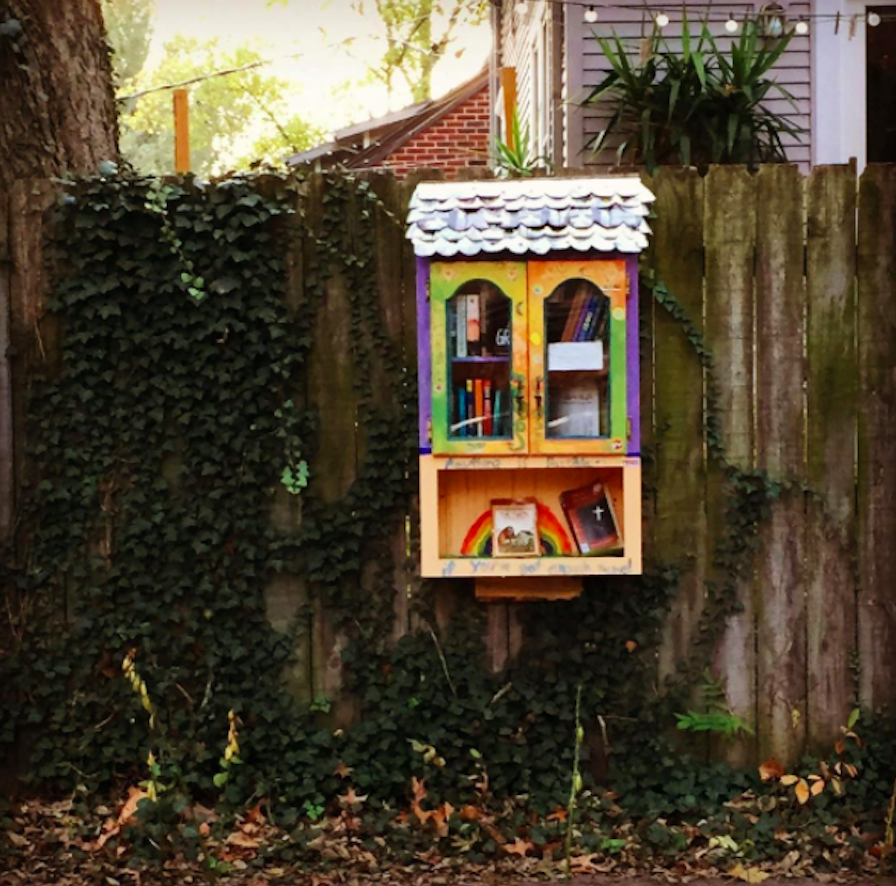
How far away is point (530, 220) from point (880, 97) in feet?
17.1

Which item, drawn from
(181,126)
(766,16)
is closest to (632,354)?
(766,16)

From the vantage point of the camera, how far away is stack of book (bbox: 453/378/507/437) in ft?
15.5

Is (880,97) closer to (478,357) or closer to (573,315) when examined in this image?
(573,315)

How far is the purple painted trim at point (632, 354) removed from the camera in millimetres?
4672

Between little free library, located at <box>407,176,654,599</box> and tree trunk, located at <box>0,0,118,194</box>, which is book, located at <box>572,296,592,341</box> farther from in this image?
tree trunk, located at <box>0,0,118,194</box>

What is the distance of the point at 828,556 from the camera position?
5.09m

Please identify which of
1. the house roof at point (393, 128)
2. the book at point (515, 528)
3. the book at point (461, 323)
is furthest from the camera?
the house roof at point (393, 128)

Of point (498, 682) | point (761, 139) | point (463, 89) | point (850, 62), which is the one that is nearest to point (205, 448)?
point (498, 682)

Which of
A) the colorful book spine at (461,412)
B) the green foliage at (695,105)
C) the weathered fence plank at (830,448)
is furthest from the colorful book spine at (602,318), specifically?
the green foliage at (695,105)

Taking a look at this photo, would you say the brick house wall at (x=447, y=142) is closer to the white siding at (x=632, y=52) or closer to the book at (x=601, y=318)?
the white siding at (x=632, y=52)

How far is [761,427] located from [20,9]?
3659 mm

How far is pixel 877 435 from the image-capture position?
5051 mm

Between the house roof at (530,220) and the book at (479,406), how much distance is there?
488 mm

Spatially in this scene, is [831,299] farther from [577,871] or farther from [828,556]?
[577,871]
